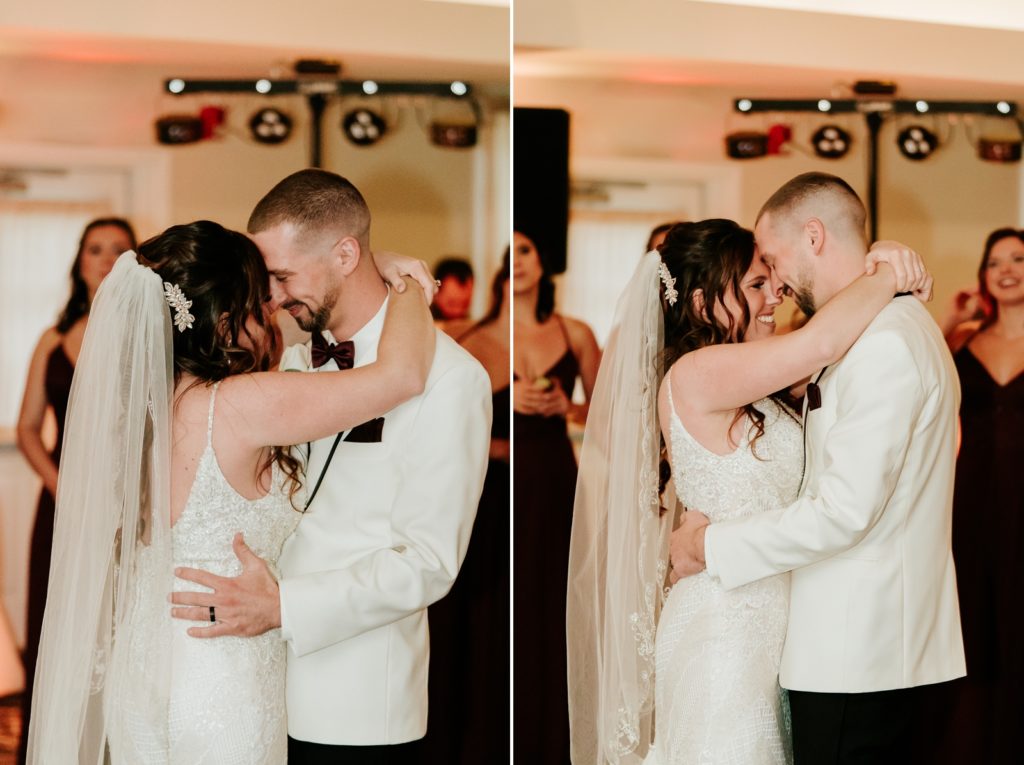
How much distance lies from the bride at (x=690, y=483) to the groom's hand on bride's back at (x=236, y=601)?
0.91 meters

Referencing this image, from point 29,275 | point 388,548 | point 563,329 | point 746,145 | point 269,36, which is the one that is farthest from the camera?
point 746,145

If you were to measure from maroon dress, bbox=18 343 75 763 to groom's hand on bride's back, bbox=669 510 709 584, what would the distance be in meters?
2.17

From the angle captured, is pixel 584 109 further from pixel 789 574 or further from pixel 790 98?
pixel 789 574

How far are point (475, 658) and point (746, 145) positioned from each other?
207 centimetres

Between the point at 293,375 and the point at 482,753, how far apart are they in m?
2.11

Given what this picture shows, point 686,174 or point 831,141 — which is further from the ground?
point 831,141

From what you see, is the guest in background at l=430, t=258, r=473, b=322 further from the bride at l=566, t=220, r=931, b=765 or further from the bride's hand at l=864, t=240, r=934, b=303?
the bride's hand at l=864, t=240, r=934, b=303


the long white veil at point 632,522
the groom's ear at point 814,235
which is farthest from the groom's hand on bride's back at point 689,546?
the groom's ear at point 814,235

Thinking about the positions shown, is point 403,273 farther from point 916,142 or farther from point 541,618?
point 916,142

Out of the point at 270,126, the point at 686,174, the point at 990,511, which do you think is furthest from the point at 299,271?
the point at 990,511

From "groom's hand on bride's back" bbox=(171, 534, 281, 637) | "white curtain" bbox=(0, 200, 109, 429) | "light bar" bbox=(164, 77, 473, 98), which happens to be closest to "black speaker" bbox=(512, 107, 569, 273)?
"light bar" bbox=(164, 77, 473, 98)

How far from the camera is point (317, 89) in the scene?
377cm

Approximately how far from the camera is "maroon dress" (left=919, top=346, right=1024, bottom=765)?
4.15 meters

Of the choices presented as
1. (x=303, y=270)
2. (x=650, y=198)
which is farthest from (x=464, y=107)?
(x=303, y=270)
